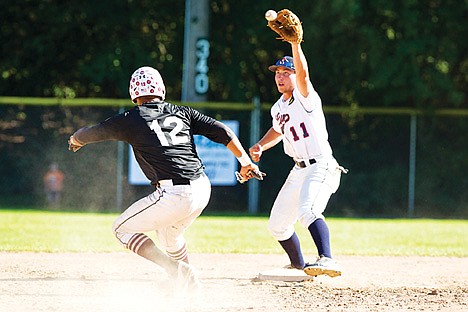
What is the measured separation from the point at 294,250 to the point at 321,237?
97 cm

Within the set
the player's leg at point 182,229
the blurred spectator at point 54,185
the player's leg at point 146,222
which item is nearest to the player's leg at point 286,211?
the player's leg at point 182,229

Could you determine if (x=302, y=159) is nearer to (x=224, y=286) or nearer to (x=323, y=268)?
(x=323, y=268)

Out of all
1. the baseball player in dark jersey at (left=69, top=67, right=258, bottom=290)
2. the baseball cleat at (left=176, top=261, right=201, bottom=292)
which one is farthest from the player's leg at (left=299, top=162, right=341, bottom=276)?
the baseball cleat at (left=176, top=261, right=201, bottom=292)

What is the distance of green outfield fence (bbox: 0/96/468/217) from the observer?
62.2ft

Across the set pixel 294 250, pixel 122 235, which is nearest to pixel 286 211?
pixel 294 250

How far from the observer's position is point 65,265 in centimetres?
944

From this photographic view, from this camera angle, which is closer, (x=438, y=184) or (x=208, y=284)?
(x=208, y=284)

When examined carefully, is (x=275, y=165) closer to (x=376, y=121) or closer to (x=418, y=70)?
(x=376, y=121)

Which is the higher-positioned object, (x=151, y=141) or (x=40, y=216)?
(x=151, y=141)

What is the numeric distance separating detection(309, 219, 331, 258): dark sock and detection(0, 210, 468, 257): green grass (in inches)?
141

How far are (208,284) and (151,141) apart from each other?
1.72 m

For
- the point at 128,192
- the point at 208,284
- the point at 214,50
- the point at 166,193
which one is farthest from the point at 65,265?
the point at 214,50

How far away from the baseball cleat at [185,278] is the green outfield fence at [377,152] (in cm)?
1154

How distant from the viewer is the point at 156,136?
23.1ft
